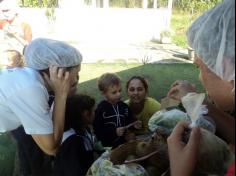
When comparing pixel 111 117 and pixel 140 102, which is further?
pixel 140 102

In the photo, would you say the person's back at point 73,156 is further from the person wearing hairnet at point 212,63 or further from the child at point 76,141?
the person wearing hairnet at point 212,63

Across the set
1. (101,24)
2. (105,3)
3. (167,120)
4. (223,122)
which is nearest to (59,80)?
(167,120)

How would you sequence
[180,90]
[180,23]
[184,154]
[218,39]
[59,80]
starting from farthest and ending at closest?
[180,23] < [59,80] < [180,90] < [184,154] < [218,39]

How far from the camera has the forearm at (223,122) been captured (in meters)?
1.65

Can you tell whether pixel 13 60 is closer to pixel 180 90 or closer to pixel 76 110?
pixel 76 110

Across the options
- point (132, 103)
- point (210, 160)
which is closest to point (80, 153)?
point (210, 160)

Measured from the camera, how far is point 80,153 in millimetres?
2320

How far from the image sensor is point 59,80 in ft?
6.91

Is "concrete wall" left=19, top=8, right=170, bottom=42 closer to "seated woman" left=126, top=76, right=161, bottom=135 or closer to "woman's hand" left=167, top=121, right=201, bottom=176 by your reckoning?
"seated woman" left=126, top=76, right=161, bottom=135

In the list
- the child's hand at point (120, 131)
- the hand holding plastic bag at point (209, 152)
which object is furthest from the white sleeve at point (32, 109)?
the child's hand at point (120, 131)

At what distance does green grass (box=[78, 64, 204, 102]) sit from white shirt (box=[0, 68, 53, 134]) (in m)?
4.44

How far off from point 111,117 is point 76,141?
0.97 m

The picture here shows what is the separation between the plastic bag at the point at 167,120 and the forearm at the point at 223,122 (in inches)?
7.9

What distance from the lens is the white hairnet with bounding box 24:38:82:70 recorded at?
215 centimetres
